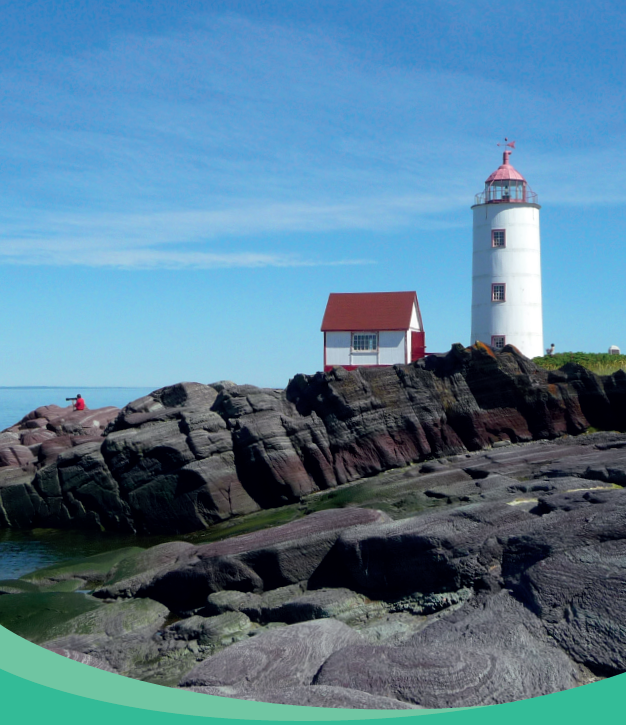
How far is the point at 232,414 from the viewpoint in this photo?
68.2 ft

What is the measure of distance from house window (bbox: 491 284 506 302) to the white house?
452 cm

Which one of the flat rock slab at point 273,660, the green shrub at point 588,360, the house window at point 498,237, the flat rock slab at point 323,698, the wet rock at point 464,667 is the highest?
the house window at point 498,237

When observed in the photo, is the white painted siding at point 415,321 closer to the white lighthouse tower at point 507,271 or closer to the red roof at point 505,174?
the white lighthouse tower at point 507,271

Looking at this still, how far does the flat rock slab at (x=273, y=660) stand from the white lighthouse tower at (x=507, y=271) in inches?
1257

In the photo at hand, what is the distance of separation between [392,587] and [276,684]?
3.65 metres

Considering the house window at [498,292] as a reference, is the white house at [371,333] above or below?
below

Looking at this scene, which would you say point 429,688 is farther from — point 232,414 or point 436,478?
point 232,414

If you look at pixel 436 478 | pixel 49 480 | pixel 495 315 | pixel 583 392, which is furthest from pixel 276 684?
pixel 495 315

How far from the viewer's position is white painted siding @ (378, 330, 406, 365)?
1575 inches

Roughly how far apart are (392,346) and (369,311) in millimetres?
2502

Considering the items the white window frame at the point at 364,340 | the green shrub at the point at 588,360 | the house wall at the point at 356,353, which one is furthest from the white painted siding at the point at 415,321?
the green shrub at the point at 588,360

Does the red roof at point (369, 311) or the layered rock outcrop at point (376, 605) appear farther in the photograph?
the red roof at point (369, 311)

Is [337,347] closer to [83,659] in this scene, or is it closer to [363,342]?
[363,342]

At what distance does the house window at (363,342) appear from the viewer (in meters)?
40.4
